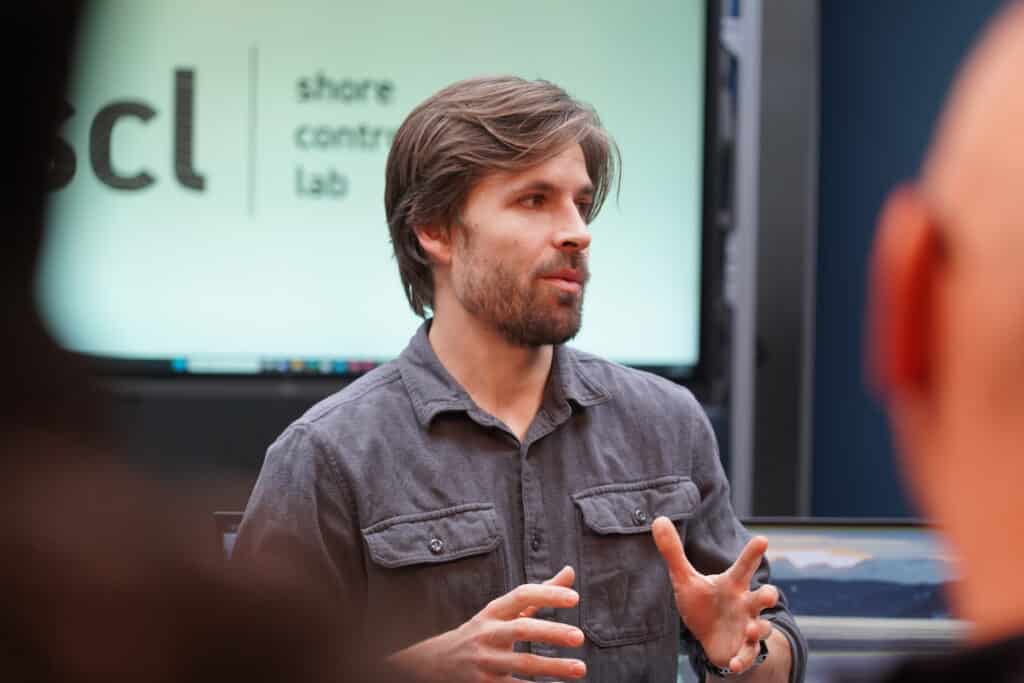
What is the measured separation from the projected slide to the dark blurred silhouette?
2.43 metres

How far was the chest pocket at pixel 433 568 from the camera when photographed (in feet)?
5.34

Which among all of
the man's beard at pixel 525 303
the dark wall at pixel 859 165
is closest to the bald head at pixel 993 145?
the man's beard at pixel 525 303

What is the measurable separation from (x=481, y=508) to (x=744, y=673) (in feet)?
1.23

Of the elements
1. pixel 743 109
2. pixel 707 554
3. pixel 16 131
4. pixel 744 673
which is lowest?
pixel 744 673

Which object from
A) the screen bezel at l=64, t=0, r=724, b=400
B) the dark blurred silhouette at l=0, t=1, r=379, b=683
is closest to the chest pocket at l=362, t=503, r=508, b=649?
the screen bezel at l=64, t=0, r=724, b=400

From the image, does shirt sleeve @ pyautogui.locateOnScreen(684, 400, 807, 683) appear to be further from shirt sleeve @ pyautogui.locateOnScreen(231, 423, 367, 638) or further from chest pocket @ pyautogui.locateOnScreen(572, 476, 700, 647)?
shirt sleeve @ pyautogui.locateOnScreen(231, 423, 367, 638)

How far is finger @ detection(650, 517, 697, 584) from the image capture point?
55.7 inches

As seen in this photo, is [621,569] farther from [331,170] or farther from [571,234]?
[331,170]

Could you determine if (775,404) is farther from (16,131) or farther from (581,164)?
(16,131)

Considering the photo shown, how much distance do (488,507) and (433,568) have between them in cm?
10

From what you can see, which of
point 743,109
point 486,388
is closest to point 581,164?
point 486,388

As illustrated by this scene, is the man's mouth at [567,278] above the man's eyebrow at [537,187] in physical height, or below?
below

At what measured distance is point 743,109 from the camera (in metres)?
2.80

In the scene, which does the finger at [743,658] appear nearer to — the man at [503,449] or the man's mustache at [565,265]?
the man at [503,449]
